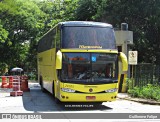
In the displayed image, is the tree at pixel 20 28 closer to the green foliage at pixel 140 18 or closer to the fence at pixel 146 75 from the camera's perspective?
the green foliage at pixel 140 18

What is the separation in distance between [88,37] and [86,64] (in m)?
1.28

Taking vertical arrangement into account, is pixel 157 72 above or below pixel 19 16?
below

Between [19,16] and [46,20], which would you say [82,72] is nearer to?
[46,20]

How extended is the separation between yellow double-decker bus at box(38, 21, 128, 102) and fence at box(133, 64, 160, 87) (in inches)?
287

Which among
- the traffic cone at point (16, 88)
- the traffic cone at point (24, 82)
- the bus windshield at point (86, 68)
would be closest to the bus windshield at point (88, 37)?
the bus windshield at point (86, 68)

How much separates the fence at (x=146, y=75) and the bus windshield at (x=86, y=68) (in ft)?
25.6

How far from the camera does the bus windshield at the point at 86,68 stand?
15.0 m

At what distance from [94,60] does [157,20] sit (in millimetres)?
17387

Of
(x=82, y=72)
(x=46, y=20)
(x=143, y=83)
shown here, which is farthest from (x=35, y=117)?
(x=46, y=20)

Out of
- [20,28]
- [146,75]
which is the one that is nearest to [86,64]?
[146,75]

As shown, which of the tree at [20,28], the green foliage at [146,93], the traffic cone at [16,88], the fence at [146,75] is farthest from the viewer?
the tree at [20,28]

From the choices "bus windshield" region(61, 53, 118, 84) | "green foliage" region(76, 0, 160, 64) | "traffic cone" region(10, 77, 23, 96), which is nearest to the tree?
"green foliage" region(76, 0, 160, 64)

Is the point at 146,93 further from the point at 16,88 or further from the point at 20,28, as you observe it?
the point at 20,28

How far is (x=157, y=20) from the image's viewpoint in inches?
1219
